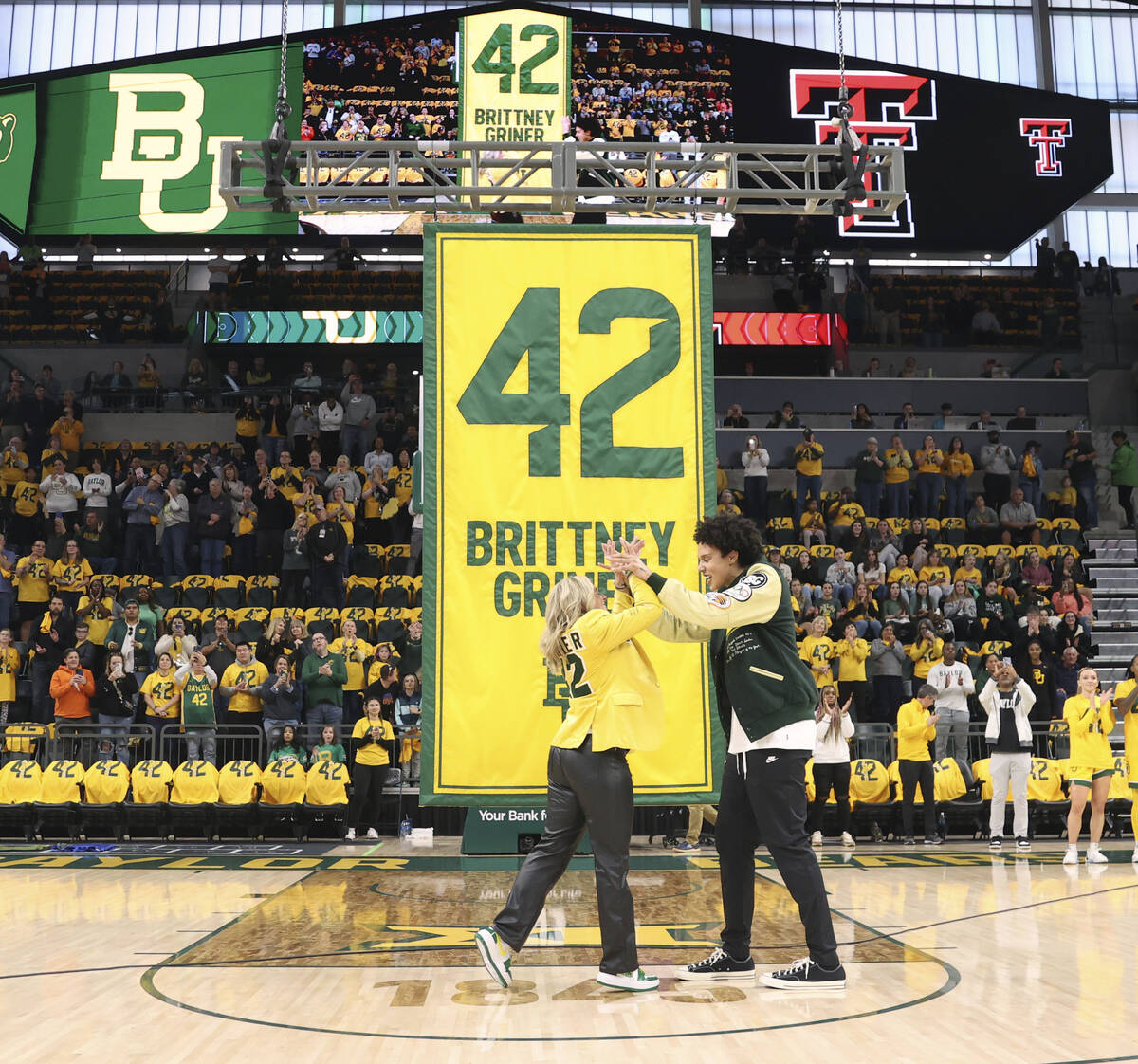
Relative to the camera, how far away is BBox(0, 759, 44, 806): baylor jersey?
13281 millimetres

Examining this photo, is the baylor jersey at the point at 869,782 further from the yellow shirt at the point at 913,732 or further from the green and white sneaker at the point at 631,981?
the green and white sneaker at the point at 631,981

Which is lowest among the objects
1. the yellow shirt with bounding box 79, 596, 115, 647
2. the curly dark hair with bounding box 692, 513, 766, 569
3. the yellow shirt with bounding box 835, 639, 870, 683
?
the yellow shirt with bounding box 835, 639, 870, 683

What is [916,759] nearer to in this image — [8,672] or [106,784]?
[106,784]

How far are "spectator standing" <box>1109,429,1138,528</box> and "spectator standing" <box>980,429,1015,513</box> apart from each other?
2.33 metres

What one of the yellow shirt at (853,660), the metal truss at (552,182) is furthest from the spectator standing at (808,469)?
the metal truss at (552,182)

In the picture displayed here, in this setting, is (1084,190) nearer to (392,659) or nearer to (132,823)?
(392,659)

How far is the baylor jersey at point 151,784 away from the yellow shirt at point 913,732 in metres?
8.24

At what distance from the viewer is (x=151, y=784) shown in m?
13.4

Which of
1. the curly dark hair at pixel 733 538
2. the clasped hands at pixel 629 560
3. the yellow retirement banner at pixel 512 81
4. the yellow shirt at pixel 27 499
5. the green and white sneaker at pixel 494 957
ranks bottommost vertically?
the green and white sneaker at pixel 494 957

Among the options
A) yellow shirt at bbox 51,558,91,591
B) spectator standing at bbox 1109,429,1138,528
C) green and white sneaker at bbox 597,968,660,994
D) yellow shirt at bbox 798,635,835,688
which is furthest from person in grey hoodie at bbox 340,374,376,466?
green and white sneaker at bbox 597,968,660,994

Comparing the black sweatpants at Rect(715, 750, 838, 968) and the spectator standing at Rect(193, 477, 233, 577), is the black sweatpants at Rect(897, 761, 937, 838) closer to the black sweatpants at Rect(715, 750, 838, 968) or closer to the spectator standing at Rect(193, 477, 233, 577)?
the black sweatpants at Rect(715, 750, 838, 968)

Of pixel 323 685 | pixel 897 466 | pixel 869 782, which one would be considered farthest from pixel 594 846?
pixel 897 466

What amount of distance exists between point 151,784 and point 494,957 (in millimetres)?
9266

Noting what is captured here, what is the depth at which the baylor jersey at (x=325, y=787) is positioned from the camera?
1354cm
